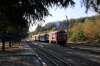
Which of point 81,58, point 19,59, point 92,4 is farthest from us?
point 81,58

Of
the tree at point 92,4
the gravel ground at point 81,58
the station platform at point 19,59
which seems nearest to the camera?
the tree at point 92,4

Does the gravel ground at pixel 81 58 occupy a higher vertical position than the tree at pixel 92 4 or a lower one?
lower

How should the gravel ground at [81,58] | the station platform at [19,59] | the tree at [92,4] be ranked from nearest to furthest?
the tree at [92,4]
the station platform at [19,59]
the gravel ground at [81,58]

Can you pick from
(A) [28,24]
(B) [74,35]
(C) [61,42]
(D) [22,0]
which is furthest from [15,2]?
(B) [74,35]

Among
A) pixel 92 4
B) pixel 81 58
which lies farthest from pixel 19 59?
pixel 92 4

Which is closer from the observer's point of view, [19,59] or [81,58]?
[19,59]

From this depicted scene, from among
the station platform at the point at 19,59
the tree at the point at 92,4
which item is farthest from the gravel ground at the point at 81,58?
the tree at the point at 92,4

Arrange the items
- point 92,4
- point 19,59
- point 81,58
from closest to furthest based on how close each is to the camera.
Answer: point 92,4 → point 19,59 → point 81,58

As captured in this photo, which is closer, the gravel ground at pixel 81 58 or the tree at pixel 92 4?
the tree at pixel 92 4

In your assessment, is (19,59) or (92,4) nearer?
(92,4)

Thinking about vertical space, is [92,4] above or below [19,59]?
above

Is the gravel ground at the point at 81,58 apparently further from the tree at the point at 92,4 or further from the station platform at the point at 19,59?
the tree at the point at 92,4

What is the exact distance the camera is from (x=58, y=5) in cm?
547

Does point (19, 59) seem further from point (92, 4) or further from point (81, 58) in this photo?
point (92, 4)
